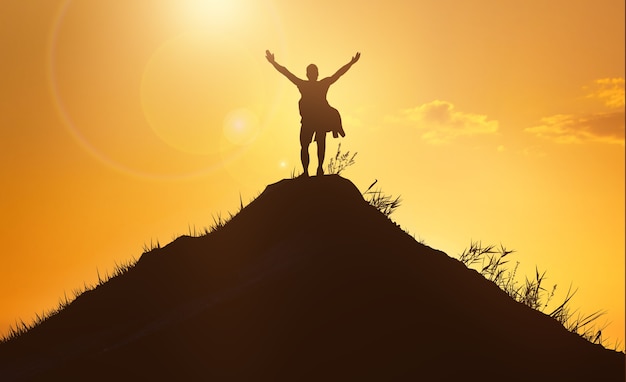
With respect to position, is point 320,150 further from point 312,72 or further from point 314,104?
point 312,72

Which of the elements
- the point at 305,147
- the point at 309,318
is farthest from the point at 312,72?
the point at 309,318

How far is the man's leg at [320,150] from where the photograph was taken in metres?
15.3

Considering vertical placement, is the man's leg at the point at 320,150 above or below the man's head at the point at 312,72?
below

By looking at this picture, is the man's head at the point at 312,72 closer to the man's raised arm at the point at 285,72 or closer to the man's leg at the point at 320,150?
the man's raised arm at the point at 285,72

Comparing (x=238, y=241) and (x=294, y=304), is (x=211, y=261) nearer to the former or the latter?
(x=238, y=241)

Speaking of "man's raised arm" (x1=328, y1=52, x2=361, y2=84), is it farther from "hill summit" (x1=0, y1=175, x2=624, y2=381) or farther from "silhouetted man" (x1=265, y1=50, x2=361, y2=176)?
"hill summit" (x1=0, y1=175, x2=624, y2=381)

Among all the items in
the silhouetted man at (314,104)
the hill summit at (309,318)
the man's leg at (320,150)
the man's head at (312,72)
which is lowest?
the hill summit at (309,318)

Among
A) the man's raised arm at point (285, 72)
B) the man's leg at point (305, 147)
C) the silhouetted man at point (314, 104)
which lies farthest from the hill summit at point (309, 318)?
the man's raised arm at point (285, 72)

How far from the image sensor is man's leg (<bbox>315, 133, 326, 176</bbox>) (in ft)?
50.3

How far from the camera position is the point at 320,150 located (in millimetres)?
15555

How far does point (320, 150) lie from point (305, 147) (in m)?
0.38

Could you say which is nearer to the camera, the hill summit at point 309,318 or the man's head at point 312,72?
the hill summit at point 309,318

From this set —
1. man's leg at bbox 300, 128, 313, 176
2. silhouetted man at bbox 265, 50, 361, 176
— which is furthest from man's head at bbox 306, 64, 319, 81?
man's leg at bbox 300, 128, 313, 176

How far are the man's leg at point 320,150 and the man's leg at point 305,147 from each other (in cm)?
18
